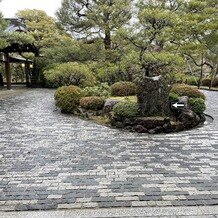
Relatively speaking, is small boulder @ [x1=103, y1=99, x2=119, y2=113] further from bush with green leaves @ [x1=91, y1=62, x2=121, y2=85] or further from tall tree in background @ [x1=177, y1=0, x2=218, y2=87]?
tall tree in background @ [x1=177, y1=0, x2=218, y2=87]

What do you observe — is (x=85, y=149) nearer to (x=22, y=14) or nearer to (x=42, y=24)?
(x=42, y=24)

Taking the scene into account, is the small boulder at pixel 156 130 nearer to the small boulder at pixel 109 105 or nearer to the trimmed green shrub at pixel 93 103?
the small boulder at pixel 109 105

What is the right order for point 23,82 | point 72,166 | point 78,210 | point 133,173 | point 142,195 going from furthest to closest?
point 23,82, point 72,166, point 133,173, point 142,195, point 78,210

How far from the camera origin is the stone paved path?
12.4 ft

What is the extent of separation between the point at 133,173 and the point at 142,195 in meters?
0.85

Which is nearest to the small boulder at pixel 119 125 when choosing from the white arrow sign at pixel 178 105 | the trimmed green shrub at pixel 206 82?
the white arrow sign at pixel 178 105

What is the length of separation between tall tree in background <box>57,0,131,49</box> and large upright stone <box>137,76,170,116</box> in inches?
363

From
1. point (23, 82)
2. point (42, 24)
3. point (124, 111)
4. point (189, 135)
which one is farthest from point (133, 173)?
point (23, 82)

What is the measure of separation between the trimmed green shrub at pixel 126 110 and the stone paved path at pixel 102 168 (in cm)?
59

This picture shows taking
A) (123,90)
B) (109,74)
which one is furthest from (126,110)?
(109,74)

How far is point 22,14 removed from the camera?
25094 millimetres

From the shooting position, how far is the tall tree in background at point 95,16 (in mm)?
16688

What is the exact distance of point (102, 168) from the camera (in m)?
4.98

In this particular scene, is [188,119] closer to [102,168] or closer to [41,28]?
[102,168]
